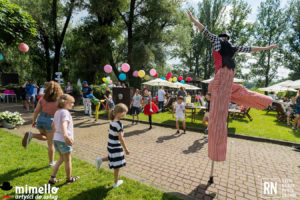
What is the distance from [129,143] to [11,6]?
19.5 feet

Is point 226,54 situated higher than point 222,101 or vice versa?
point 226,54

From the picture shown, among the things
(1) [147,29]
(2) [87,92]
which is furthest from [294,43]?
(2) [87,92]

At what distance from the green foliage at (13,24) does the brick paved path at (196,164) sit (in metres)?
4.06

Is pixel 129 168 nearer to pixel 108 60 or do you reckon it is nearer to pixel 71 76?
pixel 108 60

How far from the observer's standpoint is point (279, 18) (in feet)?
93.4

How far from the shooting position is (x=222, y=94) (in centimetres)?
276

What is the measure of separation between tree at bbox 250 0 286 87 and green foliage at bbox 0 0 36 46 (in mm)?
34732

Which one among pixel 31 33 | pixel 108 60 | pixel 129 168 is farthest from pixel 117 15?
pixel 129 168

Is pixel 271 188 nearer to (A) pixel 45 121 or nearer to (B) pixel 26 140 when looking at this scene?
(A) pixel 45 121

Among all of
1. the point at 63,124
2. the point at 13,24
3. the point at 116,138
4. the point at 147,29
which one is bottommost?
the point at 116,138

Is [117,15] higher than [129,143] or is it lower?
higher

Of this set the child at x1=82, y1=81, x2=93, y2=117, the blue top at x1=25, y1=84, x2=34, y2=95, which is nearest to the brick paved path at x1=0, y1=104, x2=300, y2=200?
the child at x1=82, y1=81, x2=93, y2=117

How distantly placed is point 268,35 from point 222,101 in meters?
35.3

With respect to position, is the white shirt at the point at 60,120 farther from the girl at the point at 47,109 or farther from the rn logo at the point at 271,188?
the rn logo at the point at 271,188
